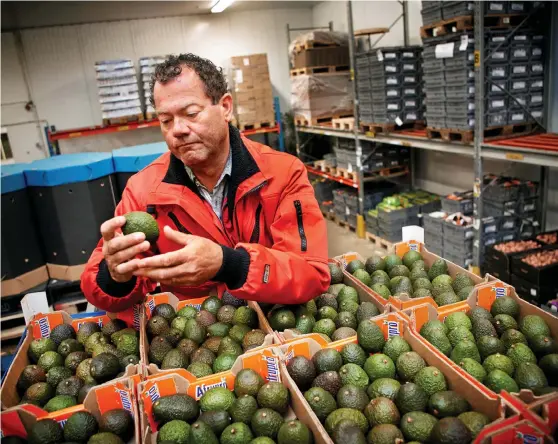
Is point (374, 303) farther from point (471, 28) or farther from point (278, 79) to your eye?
point (278, 79)

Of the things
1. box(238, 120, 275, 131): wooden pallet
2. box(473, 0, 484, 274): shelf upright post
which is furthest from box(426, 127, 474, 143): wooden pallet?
box(238, 120, 275, 131): wooden pallet

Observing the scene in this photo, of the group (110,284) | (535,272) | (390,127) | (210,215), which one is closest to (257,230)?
(210,215)

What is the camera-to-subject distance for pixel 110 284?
6.53 ft

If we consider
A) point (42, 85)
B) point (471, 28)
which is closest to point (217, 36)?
point (42, 85)

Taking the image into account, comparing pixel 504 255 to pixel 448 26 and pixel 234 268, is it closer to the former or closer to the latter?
pixel 448 26

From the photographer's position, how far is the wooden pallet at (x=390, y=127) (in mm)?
6199

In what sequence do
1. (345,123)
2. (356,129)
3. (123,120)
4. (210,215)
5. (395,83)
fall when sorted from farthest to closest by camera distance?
(123,120) < (345,123) < (356,129) < (395,83) < (210,215)

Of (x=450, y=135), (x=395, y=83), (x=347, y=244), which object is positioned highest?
(x=395, y=83)

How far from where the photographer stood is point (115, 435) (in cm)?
150

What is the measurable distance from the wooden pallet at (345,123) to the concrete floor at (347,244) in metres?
1.79

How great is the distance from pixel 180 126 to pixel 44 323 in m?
1.31

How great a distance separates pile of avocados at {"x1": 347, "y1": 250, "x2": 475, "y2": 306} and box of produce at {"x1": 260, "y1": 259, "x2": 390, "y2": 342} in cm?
15

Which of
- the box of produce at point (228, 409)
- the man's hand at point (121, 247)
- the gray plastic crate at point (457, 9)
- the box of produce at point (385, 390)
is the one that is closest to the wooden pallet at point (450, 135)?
the gray plastic crate at point (457, 9)

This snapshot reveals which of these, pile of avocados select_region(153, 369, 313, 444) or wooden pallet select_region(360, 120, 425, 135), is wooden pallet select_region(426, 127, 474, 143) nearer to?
wooden pallet select_region(360, 120, 425, 135)
